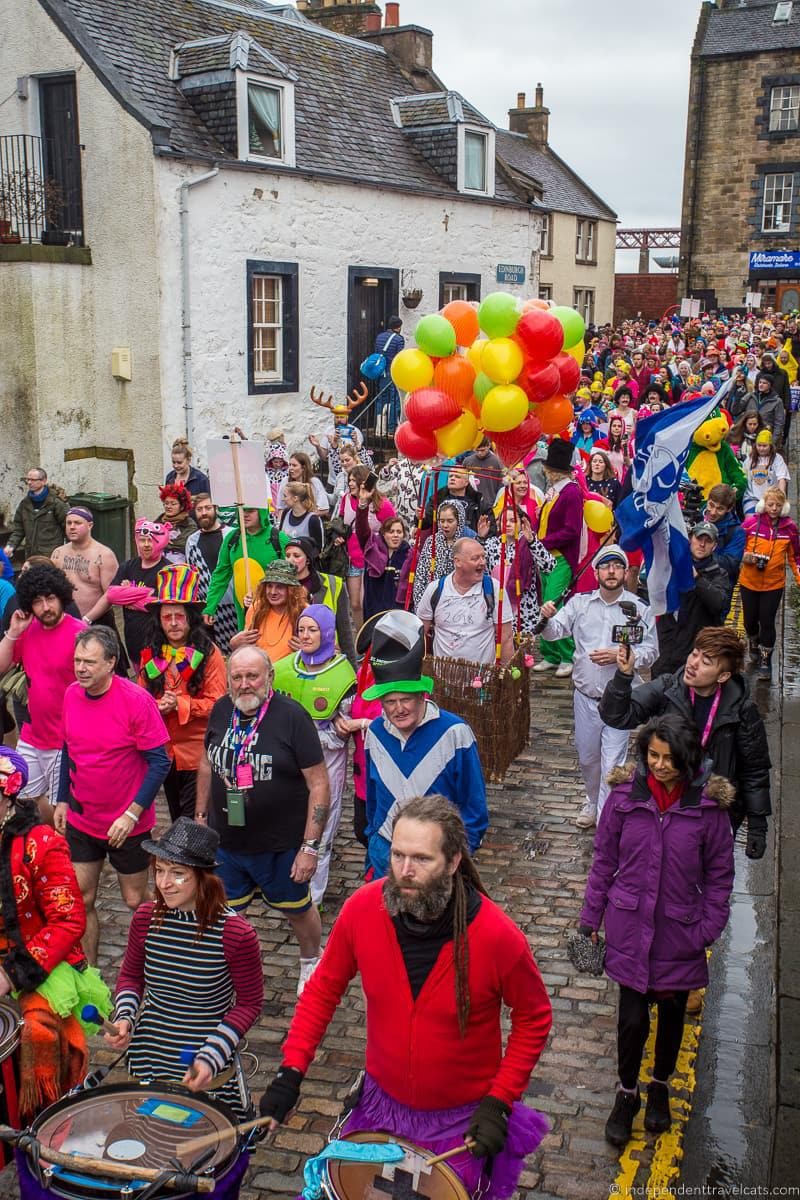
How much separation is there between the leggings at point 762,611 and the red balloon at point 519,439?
254 centimetres

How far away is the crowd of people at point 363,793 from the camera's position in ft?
11.6

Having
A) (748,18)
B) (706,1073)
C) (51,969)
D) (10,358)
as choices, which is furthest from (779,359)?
(748,18)

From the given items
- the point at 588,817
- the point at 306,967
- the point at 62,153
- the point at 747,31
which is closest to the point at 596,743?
the point at 588,817

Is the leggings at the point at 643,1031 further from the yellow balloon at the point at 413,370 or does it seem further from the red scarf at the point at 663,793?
the yellow balloon at the point at 413,370

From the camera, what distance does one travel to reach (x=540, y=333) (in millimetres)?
A: 9086

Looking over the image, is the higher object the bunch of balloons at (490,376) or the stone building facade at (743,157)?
the stone building facade at (743,157)

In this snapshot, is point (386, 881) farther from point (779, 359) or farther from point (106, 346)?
point (779, 359)

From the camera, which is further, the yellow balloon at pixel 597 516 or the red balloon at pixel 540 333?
the yellow balloon at pixel 597 516

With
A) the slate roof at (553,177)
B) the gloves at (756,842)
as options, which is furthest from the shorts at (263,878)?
the slate roof at (553,177)

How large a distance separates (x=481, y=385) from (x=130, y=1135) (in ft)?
23.2

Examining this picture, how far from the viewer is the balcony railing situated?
1577 cm

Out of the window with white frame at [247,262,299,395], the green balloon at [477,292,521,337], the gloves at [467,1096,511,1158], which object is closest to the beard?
the gloves at [467,1096,511,1158]

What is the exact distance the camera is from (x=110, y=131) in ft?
50.9

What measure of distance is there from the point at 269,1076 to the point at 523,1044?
212 cm
